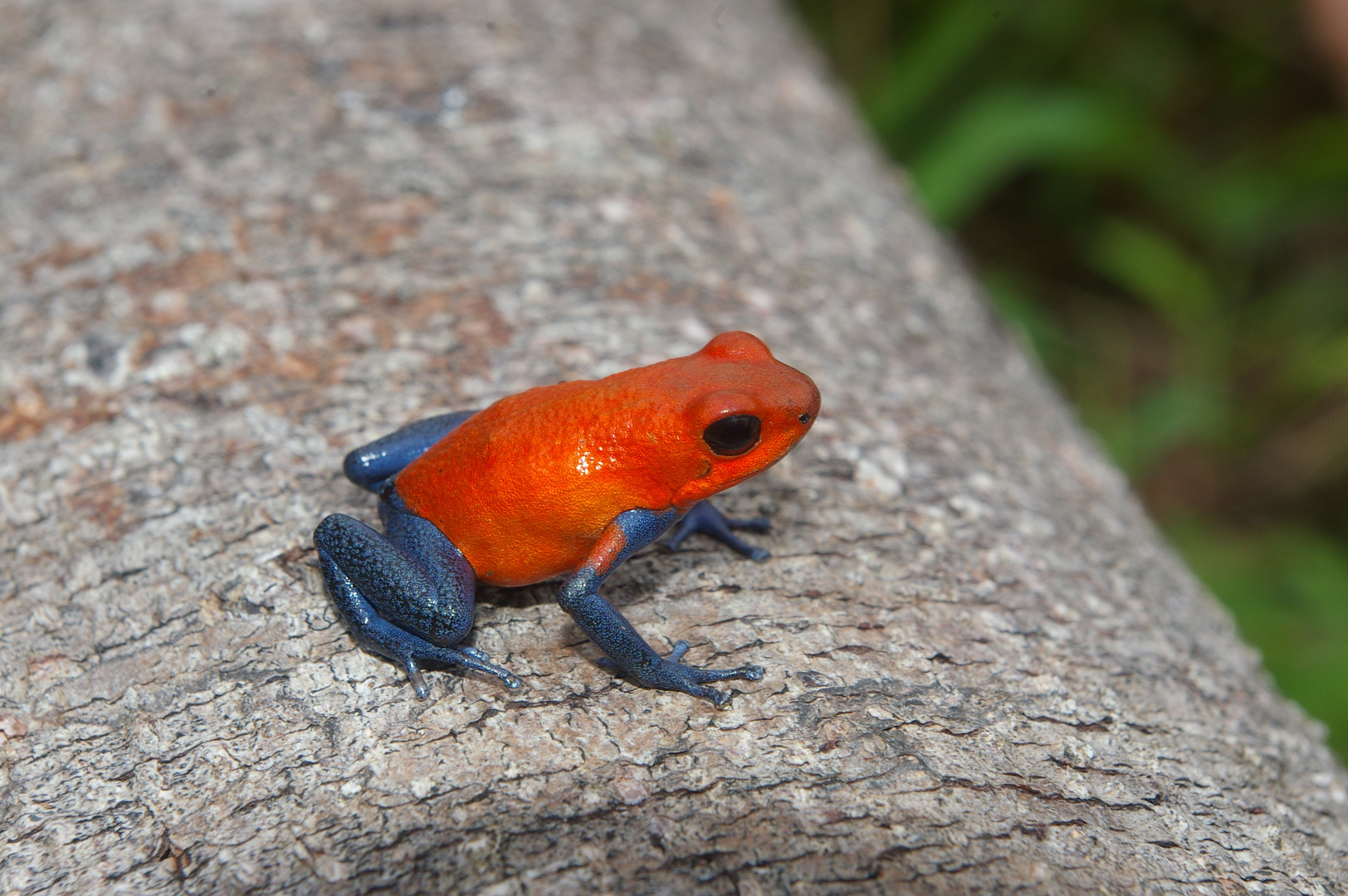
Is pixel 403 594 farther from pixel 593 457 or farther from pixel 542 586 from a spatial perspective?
pixel 593 457

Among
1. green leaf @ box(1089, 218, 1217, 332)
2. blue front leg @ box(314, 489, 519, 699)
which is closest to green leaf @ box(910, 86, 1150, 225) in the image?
green leaf @ box(1089, 218, 1217, 332)

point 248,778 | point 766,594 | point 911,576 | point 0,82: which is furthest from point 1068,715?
point 0,82

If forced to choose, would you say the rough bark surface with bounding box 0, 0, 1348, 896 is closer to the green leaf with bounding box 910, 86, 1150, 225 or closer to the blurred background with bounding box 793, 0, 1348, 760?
the green leaf with bounding box 910, 86, 1150, 225

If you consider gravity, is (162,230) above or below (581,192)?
below

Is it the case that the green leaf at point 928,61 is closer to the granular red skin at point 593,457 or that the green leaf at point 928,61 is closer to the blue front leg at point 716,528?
the blue front leg at point 716,528

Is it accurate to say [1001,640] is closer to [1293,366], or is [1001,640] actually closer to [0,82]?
[1293,366]

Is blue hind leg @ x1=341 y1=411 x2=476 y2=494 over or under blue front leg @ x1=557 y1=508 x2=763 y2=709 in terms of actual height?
under
